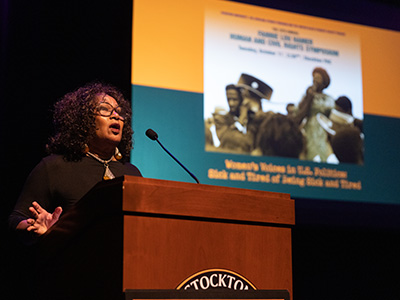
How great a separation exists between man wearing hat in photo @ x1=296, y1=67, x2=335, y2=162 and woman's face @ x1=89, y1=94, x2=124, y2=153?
5.93 ft

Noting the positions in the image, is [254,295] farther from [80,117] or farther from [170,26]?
[170,26]

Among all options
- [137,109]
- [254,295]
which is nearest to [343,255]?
[137,109]

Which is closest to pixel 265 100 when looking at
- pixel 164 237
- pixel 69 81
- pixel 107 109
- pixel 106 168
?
pixel 69 81

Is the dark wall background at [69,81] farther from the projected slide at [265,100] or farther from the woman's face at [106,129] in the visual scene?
the woman's face at [106,129]

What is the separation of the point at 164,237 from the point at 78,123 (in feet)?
3.63

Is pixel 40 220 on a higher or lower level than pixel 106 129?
lower

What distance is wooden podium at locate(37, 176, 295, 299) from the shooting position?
47.8 inches

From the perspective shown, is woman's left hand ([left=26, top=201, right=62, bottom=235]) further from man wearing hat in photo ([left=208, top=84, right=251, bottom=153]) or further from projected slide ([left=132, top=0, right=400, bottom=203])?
man wearing hat in photo ([left=208, top=84, right=251, bottom=153])

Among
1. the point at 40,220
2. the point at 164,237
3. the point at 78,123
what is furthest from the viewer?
the point at 78,123

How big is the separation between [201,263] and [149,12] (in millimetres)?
2355

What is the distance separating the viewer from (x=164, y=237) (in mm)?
1253

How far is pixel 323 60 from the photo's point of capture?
3.86 metres

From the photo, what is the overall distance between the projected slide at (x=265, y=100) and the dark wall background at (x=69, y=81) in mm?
137

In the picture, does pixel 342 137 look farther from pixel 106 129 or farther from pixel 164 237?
pixel 164 237
